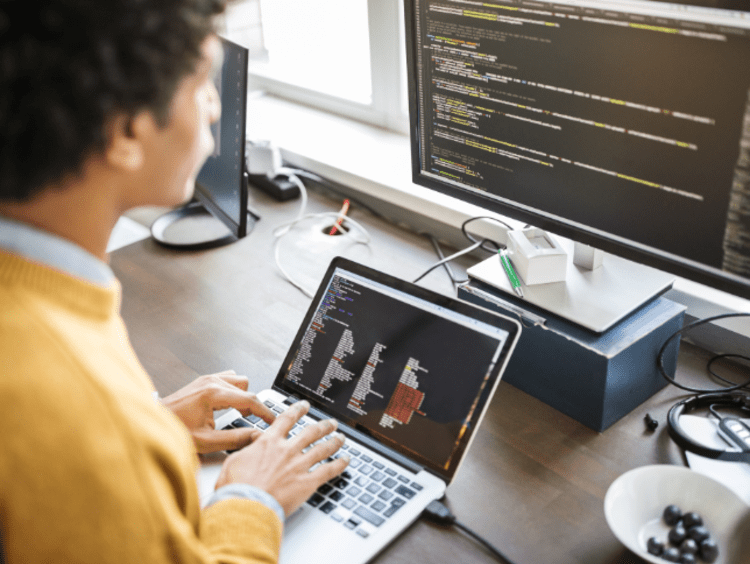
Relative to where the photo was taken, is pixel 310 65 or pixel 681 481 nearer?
pixel 681 481

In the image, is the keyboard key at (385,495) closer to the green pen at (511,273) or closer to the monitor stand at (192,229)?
the green pen at (511,273)

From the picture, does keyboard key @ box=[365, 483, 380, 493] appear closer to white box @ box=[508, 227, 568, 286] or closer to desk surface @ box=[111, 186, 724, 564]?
desk surface @ box=[111, 186, 724, 564]

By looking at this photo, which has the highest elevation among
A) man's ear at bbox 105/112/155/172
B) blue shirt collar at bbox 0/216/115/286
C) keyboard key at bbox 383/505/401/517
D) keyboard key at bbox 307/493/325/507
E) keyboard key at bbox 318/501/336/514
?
man's ear at bbox 105/112/155/172

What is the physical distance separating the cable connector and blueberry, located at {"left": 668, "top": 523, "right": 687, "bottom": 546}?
9.0 inches

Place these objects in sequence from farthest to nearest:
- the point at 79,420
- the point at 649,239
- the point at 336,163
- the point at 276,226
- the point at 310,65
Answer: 1. the point at 310,65
2. the point at 336,163
3. the point at 276,226
4. the point at 649,239
5. the point at 79,420

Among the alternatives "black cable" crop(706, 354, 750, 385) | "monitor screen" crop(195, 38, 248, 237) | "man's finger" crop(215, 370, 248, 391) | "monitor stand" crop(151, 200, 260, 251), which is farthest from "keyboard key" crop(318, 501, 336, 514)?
"monitor stand" crop(151, 200, 260, 251)

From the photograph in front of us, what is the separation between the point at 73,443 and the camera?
1.68 feet

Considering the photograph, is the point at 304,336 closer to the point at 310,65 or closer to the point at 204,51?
the point at 204,51

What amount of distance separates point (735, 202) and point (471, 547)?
475 mm

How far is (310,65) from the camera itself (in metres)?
2.04

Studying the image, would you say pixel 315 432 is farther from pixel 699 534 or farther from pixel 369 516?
pixel 699 534

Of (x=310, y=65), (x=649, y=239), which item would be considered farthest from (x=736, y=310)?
(x=310, y=65)

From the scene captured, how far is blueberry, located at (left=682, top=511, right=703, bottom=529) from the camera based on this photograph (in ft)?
2.22

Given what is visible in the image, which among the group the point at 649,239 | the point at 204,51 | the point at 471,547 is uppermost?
the point at 204,51
